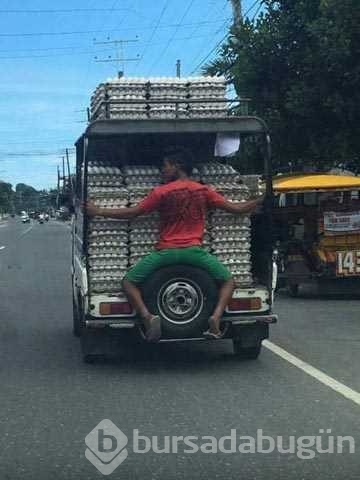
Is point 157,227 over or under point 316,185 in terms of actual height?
under

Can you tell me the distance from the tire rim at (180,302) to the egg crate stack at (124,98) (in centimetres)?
190

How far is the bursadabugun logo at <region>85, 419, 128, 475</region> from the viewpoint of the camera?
18.1ft

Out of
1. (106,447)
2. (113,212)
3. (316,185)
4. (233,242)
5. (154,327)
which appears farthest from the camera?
(316,185)

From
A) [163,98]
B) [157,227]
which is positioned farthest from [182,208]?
[163,98]

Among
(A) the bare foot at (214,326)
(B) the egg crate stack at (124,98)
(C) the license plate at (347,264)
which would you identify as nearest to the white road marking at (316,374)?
(A) the bare foot at (214,326)

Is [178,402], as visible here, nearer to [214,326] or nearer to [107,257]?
[214,326]

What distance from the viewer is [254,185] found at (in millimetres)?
9055

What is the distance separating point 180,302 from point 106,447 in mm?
2675

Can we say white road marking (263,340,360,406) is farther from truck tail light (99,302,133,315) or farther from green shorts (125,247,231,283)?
truck tail light (99,302,133,315)

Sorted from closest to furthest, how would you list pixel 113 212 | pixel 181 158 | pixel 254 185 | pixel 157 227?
1. pixel 113 212
2. pixel 181 158
3. pixel 157 227
4. pixel 254 185

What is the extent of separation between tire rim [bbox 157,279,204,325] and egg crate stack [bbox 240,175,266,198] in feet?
4.14

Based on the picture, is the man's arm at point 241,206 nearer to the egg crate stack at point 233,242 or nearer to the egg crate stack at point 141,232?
the egg crate stack at point 233,242

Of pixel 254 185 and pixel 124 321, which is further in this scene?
pixel 254 185

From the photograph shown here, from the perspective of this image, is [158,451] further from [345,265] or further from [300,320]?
[345,265]
